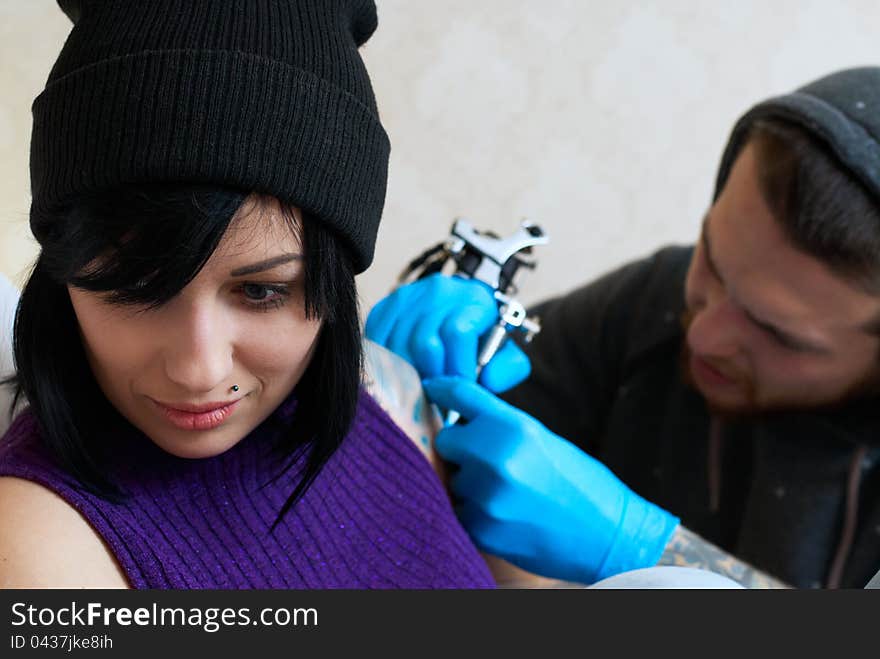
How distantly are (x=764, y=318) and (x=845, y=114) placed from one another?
0.20 metres

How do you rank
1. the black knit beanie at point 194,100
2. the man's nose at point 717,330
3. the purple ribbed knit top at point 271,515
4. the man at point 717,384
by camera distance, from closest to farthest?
the black knit beanie at point 194,100 → the purple ribbed knit top at point 271,515 → the man at point 717,384 → the man's nose at point 717,330

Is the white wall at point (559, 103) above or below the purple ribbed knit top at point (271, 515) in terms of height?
above

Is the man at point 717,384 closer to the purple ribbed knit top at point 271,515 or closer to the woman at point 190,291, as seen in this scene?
the purple ribbed knit top at point 271,515

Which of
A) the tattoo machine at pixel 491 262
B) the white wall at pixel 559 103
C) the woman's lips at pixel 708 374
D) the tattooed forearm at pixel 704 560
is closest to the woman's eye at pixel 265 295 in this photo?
the white wall at pixel 559 103

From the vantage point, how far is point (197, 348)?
16.6 inches

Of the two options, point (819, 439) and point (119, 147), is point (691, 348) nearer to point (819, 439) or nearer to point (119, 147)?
point (819, 439)

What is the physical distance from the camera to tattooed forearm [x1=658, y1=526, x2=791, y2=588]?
2.74 ft

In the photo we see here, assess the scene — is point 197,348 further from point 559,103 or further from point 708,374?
point 708,374

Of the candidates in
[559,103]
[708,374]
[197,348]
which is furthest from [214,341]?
[708,374]

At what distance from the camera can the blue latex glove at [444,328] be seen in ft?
2.41

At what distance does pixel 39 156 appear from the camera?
0.41 meters

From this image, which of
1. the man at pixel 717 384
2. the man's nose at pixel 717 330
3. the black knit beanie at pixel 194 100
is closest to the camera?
the black knit beanie at pixel 194 100

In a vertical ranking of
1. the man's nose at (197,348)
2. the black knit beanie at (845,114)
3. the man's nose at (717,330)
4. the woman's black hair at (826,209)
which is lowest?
the man's nose at (717,330)

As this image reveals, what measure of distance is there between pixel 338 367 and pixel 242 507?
0.11 metres
